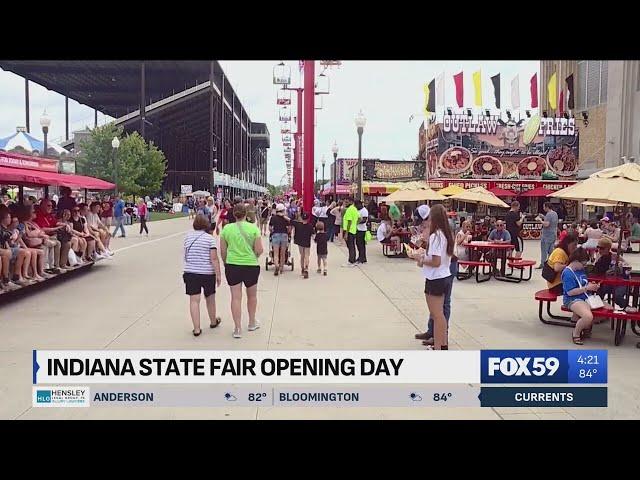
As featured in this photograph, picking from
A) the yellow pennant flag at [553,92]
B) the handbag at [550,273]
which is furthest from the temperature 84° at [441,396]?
the yellow pennant flag at [553,92]

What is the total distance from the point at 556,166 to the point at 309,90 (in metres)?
13.8

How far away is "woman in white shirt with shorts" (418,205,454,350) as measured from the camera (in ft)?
19.6

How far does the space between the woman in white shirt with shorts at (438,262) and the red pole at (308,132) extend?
14011mm

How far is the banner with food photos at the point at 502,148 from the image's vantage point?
2795 centimetres

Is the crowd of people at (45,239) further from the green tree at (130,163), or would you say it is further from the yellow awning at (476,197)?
the green tree at (130,163)

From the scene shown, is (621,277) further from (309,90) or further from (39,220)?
(309,90)

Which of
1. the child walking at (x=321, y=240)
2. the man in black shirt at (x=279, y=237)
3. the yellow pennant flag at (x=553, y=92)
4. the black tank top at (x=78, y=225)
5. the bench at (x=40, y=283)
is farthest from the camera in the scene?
the yellow pennant flag at (x=553, y=92)

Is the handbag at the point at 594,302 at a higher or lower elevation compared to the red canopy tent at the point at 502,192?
lower

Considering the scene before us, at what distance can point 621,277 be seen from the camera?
759cm

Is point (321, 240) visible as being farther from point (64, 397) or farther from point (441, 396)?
point (64, 397)

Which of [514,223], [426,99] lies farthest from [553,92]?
[514,223]

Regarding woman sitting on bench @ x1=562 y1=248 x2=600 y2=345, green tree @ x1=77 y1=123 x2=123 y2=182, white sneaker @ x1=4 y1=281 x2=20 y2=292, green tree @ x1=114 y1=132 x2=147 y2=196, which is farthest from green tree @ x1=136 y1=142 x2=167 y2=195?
woman sitting on bench @ x1=562 y1=248 x2=600 y2=345

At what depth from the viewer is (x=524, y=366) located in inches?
183

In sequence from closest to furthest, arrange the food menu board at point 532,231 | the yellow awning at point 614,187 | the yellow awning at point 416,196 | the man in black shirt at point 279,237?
the yellow awning at point 614,187
the man in black shirt at point 279,237
the yellow awning at point 416,196
the food menu board at point 532,231
